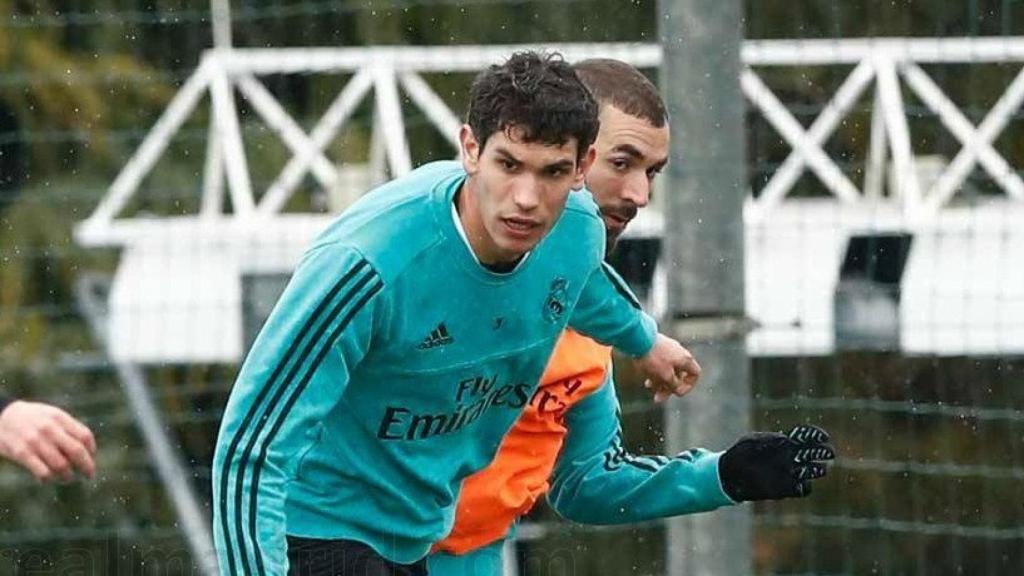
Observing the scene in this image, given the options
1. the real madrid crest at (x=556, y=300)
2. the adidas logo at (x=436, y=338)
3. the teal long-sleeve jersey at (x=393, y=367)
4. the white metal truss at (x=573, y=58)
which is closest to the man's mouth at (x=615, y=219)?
the teal long-sleeve jersey at (x=393, y=367)

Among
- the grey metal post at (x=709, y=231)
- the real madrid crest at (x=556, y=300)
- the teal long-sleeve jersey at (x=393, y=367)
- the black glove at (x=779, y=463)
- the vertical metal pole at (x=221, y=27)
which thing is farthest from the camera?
the vertical metal pole at (x=221, y=27)

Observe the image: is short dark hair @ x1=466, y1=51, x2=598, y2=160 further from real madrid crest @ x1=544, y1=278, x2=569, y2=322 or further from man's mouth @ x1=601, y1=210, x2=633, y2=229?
man's mouth @ x1=601, y1=210, x2=633, y2=229

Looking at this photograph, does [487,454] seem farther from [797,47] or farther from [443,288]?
[797,47]

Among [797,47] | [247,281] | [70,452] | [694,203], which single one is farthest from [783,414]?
[70,452]

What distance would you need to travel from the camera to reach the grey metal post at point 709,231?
5445mm

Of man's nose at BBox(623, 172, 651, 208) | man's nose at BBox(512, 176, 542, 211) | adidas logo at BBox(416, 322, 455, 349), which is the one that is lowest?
adidas logo at BBox(416, 322, 455, 349)

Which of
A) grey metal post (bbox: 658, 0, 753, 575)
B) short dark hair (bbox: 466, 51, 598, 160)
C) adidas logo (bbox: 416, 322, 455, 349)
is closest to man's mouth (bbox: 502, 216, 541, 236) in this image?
short dark hair (bbox: 466, 51, 598, 160)

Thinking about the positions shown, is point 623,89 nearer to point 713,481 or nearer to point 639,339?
point 639,339

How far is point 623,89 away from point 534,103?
82cm

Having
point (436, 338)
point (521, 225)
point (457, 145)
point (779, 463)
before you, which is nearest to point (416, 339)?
point (436, 338)

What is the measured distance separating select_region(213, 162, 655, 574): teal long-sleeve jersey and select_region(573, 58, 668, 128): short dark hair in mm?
354

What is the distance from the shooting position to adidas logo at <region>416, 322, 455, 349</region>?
441cm

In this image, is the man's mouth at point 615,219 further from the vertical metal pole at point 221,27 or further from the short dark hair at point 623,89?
the vertical metal pole at point 221,27

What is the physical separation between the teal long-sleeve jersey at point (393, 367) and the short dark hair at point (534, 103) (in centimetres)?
17
